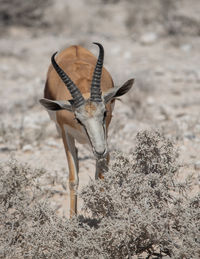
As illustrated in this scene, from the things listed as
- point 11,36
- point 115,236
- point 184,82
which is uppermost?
point 115,236

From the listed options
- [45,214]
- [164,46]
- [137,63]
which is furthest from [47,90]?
[164,46]

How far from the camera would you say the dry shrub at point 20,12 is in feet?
54.3

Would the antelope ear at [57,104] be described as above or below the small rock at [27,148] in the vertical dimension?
above

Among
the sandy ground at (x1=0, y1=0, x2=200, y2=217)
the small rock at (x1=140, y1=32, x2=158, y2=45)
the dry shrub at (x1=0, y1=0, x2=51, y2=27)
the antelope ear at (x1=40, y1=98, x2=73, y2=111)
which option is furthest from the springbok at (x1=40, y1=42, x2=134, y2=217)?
the dry shrub at (x1=0, y1=0, x2=51, y2=27)

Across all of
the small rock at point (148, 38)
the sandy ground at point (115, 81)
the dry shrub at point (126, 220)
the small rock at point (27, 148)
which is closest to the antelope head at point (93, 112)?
the dry shrub at point (126, 220)

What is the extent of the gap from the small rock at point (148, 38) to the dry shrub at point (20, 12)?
177 inches

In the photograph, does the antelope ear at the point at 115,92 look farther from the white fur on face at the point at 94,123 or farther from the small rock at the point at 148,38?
the small rock at the point at 148,38

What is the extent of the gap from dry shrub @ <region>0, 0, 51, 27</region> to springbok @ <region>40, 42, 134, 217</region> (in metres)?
11.2

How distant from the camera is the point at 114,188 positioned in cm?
388

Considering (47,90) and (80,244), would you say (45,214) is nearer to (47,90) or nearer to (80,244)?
(80,244)

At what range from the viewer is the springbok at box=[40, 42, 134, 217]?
422 cm

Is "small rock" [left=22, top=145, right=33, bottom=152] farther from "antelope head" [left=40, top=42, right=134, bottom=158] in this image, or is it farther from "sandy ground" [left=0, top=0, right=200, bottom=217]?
"antelope head" [left=40, top=42, right=134, bottom=158]

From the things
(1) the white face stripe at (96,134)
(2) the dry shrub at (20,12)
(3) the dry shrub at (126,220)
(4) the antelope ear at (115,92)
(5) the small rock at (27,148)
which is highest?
(4) the antelope ear at (115,92)

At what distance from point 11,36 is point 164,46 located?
18.9 feet
